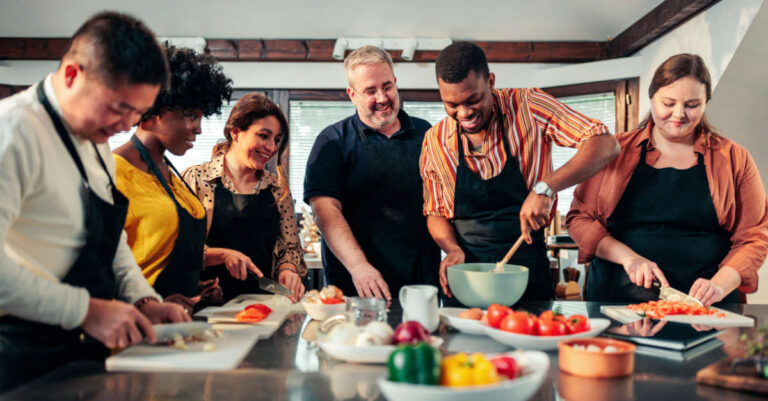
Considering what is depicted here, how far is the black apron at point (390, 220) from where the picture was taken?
2.46 metres

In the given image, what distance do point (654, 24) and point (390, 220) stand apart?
4.10 m

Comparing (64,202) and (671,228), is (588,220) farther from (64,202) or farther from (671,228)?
(64,202)

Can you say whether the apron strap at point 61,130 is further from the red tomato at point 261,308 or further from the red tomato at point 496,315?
the red tomato at point 496,315

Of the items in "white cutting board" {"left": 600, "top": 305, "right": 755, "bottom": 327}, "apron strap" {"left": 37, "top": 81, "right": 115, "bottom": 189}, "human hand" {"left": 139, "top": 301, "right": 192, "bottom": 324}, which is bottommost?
"white cutting board" {"left": 600, "top": 305, "right": 755, "bottom": 327}

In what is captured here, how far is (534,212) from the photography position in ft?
6.27

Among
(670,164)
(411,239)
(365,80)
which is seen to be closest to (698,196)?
(670,164)

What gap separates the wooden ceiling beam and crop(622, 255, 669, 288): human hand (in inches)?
138

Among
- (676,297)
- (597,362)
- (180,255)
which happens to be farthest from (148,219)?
(676,297)

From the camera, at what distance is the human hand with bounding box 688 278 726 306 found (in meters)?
1.86

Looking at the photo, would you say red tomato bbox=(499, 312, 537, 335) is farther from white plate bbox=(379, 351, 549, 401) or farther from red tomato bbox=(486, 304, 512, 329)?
white plate bbox=(379, 351, 549, 401)

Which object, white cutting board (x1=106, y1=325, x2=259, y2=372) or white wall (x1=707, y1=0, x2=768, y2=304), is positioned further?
white wall (x1=707, y1=0, x2=768, y2=304)

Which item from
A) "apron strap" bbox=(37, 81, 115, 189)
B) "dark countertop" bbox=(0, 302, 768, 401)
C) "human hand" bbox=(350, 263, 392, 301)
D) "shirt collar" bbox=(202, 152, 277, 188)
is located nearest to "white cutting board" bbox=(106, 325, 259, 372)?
"dark countertop" bbox=(0, 302, 768, 401)

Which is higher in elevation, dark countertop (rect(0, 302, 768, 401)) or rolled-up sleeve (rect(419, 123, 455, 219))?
rolled-up sleeve (rect(419, 123, 455, 219))

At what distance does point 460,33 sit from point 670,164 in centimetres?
458
